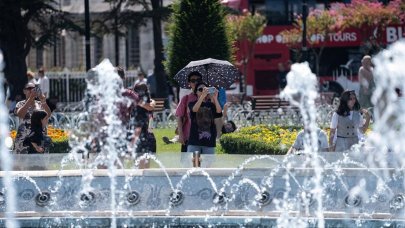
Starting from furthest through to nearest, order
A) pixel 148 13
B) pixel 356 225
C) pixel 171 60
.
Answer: pixel 148 13 < pixel 171 60 < pixel 356 225

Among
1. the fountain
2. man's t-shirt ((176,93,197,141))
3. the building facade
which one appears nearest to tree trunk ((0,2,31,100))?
man's t-shirt ((176,93,197,141))

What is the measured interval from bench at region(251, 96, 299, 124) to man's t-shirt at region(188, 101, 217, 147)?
10305 millimetres

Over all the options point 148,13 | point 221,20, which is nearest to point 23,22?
point 148,13

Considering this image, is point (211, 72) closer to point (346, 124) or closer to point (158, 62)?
point (346, 124)

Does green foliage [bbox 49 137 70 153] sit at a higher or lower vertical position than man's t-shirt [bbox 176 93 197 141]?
lower

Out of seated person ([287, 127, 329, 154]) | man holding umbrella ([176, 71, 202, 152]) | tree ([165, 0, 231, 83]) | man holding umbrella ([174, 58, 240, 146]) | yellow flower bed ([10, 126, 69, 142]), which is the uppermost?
tree ([165, 0, 231, 83])

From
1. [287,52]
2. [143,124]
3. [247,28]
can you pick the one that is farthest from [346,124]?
[287,52]

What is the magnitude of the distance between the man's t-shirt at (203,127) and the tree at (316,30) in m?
22.2

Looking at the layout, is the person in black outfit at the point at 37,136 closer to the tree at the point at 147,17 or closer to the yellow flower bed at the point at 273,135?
the yellow flower bed at the point at 273,135

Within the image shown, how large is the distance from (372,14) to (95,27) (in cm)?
769

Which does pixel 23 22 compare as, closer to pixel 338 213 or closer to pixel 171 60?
pixel 171 60

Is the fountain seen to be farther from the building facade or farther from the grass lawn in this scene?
the building facade

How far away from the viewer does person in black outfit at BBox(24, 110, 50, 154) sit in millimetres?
12930

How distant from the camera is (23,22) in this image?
97.5ft
